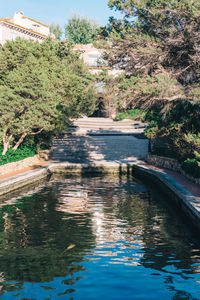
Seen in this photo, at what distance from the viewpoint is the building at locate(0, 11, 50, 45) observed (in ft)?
195

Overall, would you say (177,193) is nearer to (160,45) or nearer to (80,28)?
(160,45)

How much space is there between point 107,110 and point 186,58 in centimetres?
4199

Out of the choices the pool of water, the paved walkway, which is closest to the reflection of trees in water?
the pool of water

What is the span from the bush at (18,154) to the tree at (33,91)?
1.80 feet

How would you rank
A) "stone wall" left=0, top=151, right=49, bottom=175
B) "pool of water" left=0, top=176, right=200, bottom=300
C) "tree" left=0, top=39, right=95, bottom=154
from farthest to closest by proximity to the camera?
"tree" left=0, top=39, right=95, bottom=154, "stone wall" left=0, top=151, right=49, bottom=175, "pool of water" left=0, top=176, right=200, bottom=300

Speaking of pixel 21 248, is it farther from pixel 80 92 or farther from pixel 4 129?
pixel 80 92

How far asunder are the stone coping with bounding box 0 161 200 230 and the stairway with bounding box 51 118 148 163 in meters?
4.04

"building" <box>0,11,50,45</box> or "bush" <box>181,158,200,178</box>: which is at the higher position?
"building" <box>0,11,50,45</box>

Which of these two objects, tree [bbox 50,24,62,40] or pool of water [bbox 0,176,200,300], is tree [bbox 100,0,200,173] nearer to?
pool of water [bbox 0,176,200,300]

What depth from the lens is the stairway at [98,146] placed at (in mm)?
37388

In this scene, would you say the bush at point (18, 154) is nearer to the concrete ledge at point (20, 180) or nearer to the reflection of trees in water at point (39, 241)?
the concrete ledge at point (20, 180)

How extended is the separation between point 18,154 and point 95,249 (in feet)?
59.0

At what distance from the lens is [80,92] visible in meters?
33.7

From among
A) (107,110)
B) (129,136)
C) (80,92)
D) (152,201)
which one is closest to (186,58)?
(152,201)
